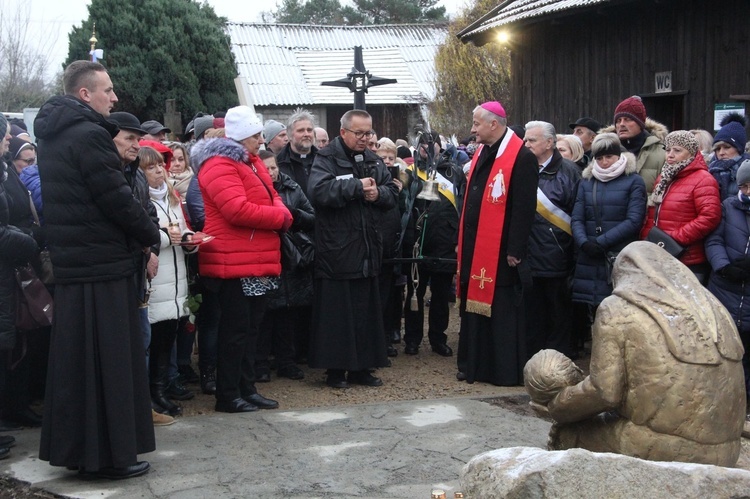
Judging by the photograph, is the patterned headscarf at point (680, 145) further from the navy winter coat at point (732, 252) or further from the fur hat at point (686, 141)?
the navy winter coat at point (732, 252)

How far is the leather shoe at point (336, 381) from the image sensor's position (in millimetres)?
7214

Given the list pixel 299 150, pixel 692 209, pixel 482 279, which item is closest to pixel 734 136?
pixel 692 209

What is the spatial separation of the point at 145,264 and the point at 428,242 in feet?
11.2

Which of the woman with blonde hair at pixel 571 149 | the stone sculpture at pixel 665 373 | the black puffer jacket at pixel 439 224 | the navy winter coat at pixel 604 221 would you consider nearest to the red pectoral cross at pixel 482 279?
the navy winter coat at pixel 604 221

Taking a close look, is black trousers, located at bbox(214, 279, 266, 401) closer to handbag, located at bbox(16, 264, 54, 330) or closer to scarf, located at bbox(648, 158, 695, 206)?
handbag, located at bbox(16, 264, 54, 330)

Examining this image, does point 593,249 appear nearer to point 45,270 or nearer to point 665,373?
point 665,373

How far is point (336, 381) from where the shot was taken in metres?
7.23

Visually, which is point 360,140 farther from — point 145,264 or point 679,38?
point 679,38

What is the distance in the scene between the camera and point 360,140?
7.14 metres

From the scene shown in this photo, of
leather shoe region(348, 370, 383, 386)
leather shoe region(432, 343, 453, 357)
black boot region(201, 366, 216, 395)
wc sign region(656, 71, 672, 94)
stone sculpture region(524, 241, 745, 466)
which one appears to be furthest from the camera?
wc sign region(656, 71, 672, 94)

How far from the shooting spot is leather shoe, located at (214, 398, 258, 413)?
6.27m

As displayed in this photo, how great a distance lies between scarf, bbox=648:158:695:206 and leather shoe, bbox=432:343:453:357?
2395mm

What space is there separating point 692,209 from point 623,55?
24.0 ft

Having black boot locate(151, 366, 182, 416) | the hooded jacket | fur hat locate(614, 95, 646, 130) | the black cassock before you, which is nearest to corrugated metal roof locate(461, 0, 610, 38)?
fur hat locate(614, 95, 646, 130)
